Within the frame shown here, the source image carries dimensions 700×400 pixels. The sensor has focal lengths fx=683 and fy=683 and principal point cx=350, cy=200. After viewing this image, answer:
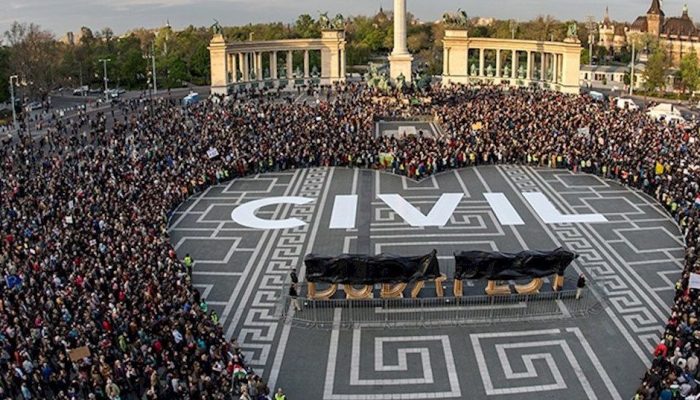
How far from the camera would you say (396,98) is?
63469 millimetres

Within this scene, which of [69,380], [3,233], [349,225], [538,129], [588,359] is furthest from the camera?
[538,129]

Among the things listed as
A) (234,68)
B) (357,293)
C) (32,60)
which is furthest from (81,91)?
(357,293)

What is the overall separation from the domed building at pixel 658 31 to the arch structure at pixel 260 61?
225 feet

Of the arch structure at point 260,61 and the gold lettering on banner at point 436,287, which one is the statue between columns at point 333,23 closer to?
the arch structure at point 260,61

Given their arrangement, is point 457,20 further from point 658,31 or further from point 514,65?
point 658,31

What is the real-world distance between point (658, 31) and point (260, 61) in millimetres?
104208

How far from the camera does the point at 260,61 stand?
79.6 m

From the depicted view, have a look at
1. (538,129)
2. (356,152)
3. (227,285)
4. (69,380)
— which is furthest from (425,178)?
(69,380)

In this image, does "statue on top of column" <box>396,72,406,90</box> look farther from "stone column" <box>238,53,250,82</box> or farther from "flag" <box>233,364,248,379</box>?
"flag" <box>233,364,248,379</box>

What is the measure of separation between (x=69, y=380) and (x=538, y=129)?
1490 inches

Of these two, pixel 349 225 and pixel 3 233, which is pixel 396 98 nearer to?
pixel 349 225

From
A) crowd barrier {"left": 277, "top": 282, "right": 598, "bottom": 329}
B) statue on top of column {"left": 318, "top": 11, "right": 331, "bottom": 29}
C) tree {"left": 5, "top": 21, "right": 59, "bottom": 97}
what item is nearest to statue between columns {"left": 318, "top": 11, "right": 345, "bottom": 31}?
statue on top of column {"left": 318, "top": 11, "right": 331, "bottom": 29}

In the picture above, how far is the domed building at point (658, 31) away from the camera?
130 meters

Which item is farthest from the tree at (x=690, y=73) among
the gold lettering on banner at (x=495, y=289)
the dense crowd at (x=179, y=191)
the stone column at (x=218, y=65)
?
the gold lettering on banner at (x=495, y=289)
